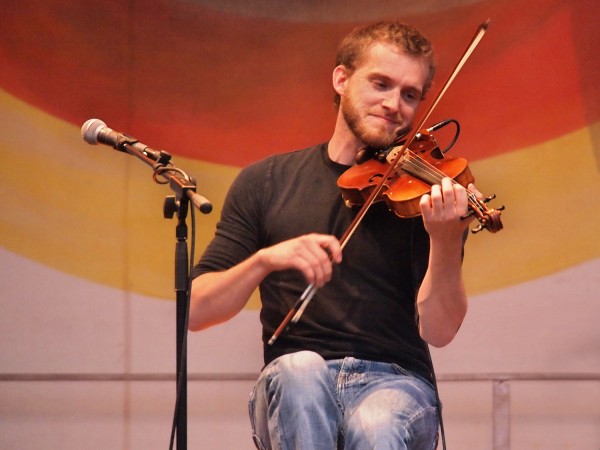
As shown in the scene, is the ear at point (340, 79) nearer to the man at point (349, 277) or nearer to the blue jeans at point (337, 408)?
the man at point (349, 277)

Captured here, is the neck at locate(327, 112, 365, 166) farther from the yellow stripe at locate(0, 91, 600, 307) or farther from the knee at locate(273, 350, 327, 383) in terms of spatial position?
the yellow stripe at locate(0, 91, 600, 307)

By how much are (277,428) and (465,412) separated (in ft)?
4.45

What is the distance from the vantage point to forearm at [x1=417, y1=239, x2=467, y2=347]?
1.77 m

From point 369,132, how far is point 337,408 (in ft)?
2.13

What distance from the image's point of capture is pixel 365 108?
204cm

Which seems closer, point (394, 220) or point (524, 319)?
point (394, 220)

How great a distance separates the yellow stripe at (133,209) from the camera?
9.23ft

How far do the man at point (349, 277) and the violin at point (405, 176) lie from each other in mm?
43

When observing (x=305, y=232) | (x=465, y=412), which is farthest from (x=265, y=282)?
(x=465, y=412)

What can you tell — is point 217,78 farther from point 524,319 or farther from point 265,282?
point 524,319

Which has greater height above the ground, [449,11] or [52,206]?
[449,11]

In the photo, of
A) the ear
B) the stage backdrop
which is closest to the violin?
the ear

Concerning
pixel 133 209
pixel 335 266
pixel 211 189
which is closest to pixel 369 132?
pixel 335 266

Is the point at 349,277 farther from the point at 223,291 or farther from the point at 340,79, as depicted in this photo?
the point at 340,79
